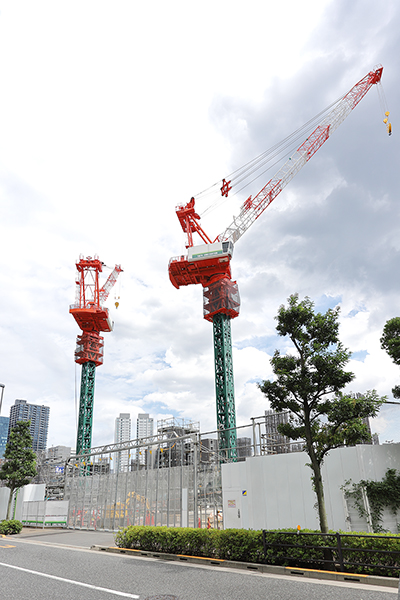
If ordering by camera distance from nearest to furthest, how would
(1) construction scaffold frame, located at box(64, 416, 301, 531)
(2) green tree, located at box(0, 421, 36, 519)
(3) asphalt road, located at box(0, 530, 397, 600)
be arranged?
(3) asphalt road, located at box(0, 530, 397, 600) → (1) construction scaffold frame, located at box(64, 416, 301, 531) → (2) green tree, located at box(0, 421, 36, 519)

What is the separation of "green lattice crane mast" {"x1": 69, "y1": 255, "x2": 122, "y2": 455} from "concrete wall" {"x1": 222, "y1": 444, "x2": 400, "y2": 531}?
43.3m

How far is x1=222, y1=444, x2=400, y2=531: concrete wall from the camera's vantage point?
47.3 feet

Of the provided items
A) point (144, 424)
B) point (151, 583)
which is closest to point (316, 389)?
point (151, 583)

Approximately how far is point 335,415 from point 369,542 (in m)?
3.45

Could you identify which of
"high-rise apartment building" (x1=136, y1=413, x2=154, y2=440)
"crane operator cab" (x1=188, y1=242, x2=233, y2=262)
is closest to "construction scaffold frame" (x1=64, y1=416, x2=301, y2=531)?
"crane operator cab" (x1=188, y1=242, x2=233, y2=262)

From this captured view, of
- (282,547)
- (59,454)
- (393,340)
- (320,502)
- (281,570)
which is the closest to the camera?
(281,570)

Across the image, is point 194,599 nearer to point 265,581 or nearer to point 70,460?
point 265,581

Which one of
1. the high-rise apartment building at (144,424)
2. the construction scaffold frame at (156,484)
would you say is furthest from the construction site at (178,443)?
the high-rise apartment building at (144,424)

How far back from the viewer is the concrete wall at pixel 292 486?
14.4m

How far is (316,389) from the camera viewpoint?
1286 centimetres

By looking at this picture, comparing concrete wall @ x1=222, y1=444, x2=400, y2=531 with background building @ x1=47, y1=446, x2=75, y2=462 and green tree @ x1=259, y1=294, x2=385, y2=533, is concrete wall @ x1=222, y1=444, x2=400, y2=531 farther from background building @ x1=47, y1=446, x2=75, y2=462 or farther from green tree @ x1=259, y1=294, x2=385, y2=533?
background building @ x1=47, y1=446, x2=75, y2=462

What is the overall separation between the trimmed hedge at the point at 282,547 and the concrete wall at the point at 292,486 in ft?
12.1

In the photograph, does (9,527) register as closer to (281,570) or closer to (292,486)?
(292,486)

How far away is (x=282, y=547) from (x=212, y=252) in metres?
37.6
